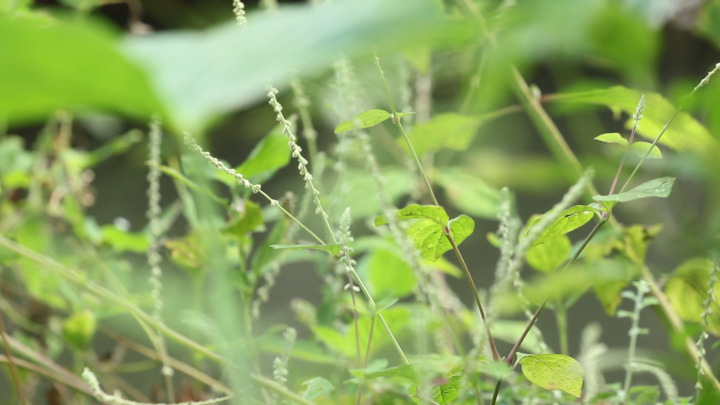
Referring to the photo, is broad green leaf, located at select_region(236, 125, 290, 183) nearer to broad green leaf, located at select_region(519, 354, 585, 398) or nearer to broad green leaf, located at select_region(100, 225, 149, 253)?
broad green leaf, located at select_region(519, 354, 585, 398)

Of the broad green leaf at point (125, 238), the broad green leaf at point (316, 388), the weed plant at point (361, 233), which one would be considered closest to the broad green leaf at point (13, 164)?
the weed plant at point (361, 233)

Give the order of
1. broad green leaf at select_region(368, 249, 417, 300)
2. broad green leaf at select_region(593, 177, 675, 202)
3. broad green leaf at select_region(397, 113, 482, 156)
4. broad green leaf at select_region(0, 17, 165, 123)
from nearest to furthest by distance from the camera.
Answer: broad green leaf at select_region(0, 17, 165, 123) < broad green leaf at select_region(593, 177, 675, 202) < broad green leaf at select_region(397, 113, 482, 156) < broad green leaf at select_region(368, 249, 417, 300)

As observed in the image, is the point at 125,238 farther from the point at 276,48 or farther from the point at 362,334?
the point at 276,48

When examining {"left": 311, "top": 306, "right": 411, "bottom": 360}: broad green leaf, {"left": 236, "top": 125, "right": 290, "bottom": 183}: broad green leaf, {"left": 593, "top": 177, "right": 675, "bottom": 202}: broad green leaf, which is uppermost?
{"left": 236, "top": 125, "right": 290, "bottom": 183}: broad green leaf

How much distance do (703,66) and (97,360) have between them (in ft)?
3.75

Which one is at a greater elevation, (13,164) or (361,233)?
(13,164)

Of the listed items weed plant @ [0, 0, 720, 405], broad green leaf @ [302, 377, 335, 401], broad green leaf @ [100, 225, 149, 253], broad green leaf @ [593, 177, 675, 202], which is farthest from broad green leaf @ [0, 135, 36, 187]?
broad green leaf @ [593, 177, 675, 202]

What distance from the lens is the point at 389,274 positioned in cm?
53

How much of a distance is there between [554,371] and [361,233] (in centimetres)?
77

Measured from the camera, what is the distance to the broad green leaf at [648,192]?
0.83ft

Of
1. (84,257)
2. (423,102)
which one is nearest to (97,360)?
(84,257)

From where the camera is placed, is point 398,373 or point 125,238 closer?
point 398,373

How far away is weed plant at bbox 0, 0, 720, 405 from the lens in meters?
0.11

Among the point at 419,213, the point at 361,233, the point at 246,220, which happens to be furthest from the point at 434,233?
the point at 361,233
